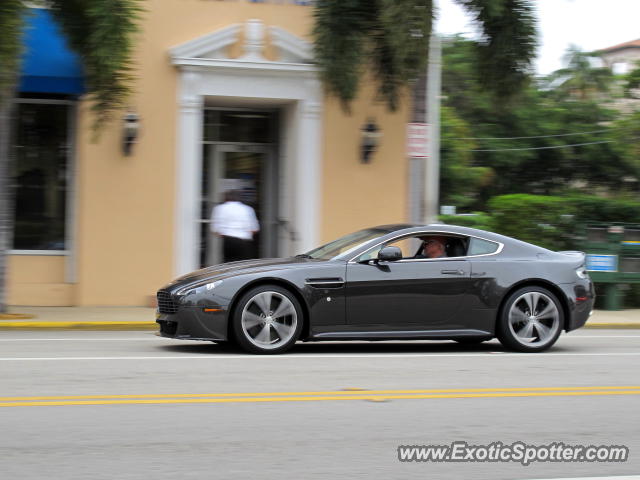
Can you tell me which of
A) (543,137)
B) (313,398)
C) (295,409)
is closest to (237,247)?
(313,398)

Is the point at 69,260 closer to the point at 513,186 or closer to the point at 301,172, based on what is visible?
the point at 301,172

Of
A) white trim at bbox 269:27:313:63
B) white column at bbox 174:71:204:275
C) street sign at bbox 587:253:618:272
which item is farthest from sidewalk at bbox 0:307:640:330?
white trim at bbox 269:27:313:63

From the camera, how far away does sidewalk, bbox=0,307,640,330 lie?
12.3 m

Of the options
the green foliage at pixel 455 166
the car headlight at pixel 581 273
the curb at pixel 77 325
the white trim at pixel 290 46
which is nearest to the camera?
the car headlight at pixel 581 273

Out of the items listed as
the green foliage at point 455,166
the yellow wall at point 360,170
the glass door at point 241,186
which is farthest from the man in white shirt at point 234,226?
the green foliage at point 455,166

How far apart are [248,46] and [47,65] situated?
325 cm

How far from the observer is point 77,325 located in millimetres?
12336

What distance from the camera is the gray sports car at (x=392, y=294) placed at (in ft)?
30.5

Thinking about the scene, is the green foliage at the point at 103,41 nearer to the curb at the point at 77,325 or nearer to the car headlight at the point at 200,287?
the curb at the point at 77,325

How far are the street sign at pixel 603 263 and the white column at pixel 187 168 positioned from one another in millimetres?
6824

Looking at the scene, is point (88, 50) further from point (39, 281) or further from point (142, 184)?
point (39, 281)

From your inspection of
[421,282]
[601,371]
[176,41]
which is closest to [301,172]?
[176,41]

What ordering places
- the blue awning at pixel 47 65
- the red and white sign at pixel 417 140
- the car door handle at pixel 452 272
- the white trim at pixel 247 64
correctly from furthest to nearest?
1. the white trim at pixel 247 64
2. the blue awning at pixel 47 65
3. the red and white sign at pixel 417 140
4. the car door handle at pixel 452 272

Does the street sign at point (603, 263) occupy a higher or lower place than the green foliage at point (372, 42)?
lower
